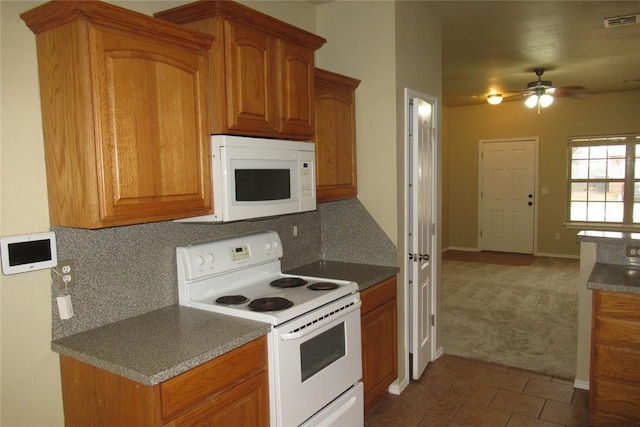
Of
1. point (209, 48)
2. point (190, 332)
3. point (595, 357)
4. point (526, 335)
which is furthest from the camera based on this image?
point (526, 335)

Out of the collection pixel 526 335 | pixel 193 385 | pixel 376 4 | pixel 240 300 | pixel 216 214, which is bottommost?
pixel 526 335

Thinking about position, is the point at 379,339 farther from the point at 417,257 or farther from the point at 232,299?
the point at 232,299

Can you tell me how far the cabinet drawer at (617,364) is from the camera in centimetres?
251

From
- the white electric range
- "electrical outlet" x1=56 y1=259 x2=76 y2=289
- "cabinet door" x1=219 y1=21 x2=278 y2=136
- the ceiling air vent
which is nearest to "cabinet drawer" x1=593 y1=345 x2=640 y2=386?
the white electric range

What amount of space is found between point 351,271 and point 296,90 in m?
1.20

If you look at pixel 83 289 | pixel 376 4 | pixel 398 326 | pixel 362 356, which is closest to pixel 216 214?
pixel 83 289

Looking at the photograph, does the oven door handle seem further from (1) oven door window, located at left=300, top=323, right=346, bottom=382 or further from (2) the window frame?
(2) the window frame

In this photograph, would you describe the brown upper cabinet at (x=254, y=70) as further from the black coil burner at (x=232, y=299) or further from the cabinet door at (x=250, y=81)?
the black coil burner at (x=232, y=299)

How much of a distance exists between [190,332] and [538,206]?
719cm

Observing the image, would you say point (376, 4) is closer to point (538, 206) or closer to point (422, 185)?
point (422, 185)

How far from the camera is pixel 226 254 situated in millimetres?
2432

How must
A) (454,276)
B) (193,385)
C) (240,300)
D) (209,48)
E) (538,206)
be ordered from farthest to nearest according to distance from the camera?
1. (538,206)
2. (454,276)
3. (240,300)
4. (209,48)
5. (193,385)

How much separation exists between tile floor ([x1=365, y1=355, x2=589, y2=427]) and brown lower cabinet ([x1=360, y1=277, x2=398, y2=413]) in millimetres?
162

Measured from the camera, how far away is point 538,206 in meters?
7.74
